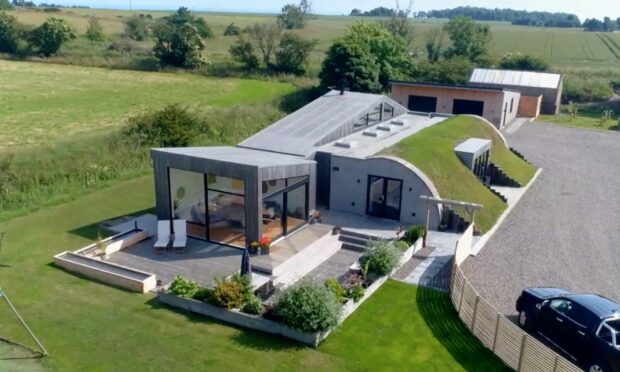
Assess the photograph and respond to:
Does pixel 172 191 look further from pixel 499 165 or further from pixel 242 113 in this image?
pixel 242 113

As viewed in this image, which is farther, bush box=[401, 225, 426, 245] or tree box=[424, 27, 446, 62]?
tree box=[424, 27, 446, 62]

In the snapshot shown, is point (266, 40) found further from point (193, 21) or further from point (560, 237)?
point (560, 237)

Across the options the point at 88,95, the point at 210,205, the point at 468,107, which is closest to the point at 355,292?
the point at 210,205

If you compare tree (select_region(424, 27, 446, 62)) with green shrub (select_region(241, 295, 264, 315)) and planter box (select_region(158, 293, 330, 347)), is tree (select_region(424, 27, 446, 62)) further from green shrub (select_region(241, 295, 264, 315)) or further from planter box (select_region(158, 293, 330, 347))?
planter box (select_region(158, 293, 330, 347))

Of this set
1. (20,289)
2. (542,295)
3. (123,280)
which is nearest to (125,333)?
(123,280)

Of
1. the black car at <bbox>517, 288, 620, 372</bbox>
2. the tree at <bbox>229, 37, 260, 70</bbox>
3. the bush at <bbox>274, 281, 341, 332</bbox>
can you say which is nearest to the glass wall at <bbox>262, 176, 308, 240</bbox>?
the bush at <bbox>274, 281, 341, 332</bbox>

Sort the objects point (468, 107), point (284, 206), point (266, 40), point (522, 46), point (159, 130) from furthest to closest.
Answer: point (522, 46) → point (266, 40) → point (468, 107) → point (159, 130) → point (284, 206)

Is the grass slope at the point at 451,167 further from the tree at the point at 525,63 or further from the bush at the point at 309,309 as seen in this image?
the tree at the point at 525,63

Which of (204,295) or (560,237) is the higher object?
(204,295)

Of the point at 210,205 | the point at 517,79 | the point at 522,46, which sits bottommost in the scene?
the point at 210,205
